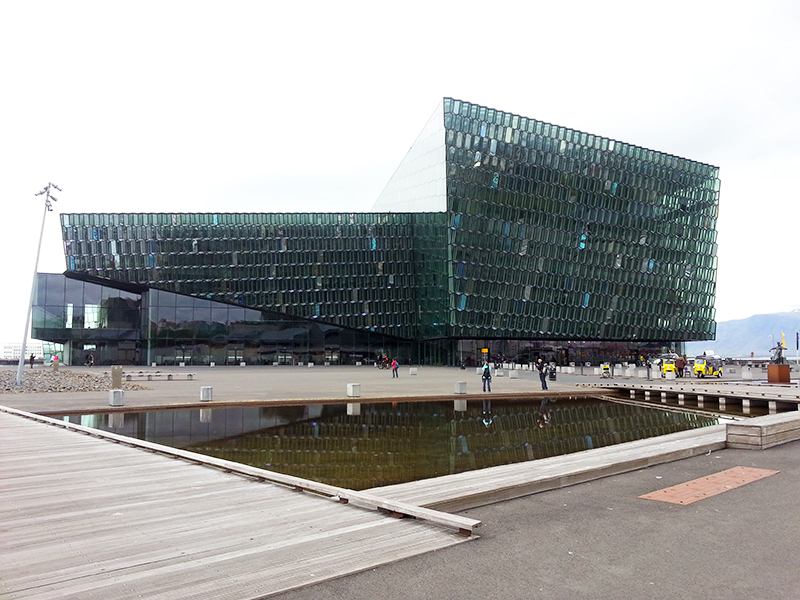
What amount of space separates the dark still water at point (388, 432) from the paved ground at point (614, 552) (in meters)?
4.04

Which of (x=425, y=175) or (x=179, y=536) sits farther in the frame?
(x=425, y=175)

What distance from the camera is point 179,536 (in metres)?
6.90

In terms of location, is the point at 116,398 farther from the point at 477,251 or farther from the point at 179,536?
the point at 477,251

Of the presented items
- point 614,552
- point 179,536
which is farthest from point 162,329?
point 614,552

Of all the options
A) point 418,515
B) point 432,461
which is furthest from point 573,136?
point 418,515

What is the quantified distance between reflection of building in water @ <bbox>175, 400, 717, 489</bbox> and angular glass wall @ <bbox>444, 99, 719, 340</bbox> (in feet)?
157

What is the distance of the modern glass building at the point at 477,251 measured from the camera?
72562mm

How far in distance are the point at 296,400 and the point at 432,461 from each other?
1337 cm

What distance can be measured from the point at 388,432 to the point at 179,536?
12.3m

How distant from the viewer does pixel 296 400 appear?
26.5 meters

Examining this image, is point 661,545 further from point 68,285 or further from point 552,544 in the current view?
Answer: point 68,285

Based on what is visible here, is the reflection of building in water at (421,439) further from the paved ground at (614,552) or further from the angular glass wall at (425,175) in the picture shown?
the angular glass wall at (425,175)

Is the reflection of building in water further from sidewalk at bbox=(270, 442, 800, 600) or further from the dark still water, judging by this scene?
sidewalk at bbox=(270, 442, 800, 600)

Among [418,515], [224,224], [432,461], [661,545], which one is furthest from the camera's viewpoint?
[224,224]
